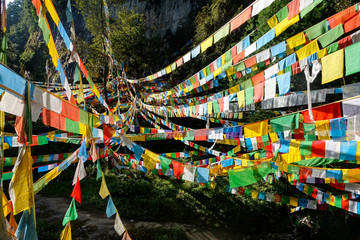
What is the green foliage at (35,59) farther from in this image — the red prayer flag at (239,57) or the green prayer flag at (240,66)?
the red prayer flag at (239,57)

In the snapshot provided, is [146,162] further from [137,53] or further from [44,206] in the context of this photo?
[137,53]

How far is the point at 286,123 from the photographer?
125 inches

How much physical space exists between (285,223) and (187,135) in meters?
6.87

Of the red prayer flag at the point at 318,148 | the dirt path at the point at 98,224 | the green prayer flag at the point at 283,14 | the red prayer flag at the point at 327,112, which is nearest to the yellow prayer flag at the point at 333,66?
the red prayer flag at the point at 327,112

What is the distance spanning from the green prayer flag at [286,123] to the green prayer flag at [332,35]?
115cm

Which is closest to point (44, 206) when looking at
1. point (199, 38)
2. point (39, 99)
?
point (39, 99)

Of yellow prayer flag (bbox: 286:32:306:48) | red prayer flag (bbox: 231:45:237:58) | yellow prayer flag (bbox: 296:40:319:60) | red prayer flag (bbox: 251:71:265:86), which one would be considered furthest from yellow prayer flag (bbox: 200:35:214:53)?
yellow prayer flag (bbox: 296:40:319:60)

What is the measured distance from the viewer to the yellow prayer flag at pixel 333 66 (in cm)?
233

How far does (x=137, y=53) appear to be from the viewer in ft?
60.1

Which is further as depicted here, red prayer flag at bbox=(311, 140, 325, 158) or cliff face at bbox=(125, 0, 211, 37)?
cliff face at bbox=(125, 0, 211, 37)

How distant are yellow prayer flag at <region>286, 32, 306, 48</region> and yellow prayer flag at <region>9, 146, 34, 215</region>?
3.94 meters

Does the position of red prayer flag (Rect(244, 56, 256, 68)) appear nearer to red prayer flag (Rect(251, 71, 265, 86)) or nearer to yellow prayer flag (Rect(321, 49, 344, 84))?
red prayer flag (Rect(251, 71, 265, 86))

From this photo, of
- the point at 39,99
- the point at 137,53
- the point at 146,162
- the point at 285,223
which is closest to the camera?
the point at 39,99

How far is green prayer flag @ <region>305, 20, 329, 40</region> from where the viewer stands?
3.23 meters
